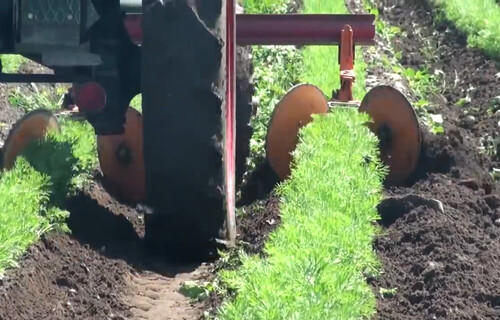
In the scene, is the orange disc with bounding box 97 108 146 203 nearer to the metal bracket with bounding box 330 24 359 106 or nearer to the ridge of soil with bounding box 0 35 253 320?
the ridge of soil with bounding box 0 35 253 320

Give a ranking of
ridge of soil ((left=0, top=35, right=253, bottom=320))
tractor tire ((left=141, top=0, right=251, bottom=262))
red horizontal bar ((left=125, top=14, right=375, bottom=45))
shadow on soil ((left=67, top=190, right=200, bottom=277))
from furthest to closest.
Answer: red horizontal bar ((left=125, top=14, right=375, bottom=45)) < shadow on soil ((left=67, top=190, right=200, bottom=277)) < tractor tire ((left=141, top=0, right=251, bottom=262)) < ridge of soil ((left=0, top=35, right=253, bottom=320))

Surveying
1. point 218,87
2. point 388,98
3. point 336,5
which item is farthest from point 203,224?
point 336,5

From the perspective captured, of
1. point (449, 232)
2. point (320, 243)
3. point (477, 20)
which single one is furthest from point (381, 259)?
point (477, 20)

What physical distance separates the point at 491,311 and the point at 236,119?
2.78 metres

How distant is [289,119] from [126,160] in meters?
1.11

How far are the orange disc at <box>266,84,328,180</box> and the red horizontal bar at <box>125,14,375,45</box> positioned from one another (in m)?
0.30

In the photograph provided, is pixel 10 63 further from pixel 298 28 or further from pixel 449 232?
pixel 449 232

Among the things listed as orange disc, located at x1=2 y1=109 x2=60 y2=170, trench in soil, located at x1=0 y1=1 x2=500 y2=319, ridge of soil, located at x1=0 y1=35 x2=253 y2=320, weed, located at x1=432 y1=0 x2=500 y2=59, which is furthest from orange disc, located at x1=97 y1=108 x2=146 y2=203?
weed, located at x1=432 y1=0 x2=500 y2=59

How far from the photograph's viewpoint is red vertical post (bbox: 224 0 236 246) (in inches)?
246

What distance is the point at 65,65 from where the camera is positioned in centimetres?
612

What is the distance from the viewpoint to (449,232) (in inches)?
245

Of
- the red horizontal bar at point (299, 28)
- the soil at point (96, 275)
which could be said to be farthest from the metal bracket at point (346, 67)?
the soil at point (96, 275)

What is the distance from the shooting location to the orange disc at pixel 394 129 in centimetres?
782

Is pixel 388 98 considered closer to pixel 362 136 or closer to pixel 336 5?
pixel 362 136
